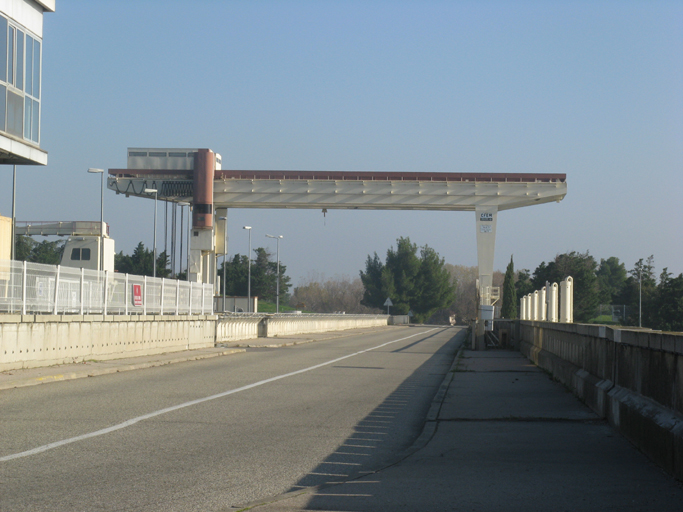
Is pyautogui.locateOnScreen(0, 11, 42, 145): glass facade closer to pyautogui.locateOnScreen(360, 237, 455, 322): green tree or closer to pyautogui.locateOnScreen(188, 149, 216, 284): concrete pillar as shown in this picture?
pyautogui.locateOnScreen(188, 149, 216, 284): concrete pillar

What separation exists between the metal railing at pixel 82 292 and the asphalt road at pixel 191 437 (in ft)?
8.24

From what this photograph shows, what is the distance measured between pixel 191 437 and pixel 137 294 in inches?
570

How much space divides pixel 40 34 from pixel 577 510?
79.0 ft

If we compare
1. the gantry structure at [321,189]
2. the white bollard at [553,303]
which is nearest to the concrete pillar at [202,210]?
the gantry structure at [321,189]

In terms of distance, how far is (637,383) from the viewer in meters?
7.89

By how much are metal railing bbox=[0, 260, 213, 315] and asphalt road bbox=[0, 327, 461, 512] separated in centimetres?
251

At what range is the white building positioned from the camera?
72.4 feet

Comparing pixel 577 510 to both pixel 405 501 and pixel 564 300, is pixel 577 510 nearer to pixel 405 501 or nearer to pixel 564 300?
pixel 405 501

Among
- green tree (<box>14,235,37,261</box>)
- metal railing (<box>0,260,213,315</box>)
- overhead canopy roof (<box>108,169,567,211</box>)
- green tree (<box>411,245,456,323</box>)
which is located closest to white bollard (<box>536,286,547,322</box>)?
metal railing (<box>0,260,213,315</box>)

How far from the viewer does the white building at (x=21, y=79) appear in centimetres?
2208

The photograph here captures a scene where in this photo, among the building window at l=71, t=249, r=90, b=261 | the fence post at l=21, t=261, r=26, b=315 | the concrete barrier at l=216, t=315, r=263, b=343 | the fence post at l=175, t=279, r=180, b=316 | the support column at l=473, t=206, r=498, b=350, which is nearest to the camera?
the fence post at l=21, t=261, r=26, b=315

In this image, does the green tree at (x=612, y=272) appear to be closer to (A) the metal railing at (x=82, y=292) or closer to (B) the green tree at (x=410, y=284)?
(B) the green tree at (x=410, y=284)

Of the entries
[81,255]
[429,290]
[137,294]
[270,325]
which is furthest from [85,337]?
[429,290]

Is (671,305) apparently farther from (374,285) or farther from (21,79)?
(21,79)
